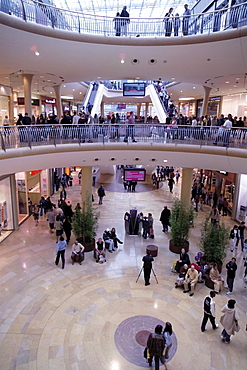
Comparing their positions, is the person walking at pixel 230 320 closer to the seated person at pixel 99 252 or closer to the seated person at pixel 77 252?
the seated person at pixel 99 252

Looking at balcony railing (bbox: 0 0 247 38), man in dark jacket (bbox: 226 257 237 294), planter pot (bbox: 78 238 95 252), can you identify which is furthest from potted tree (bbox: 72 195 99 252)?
balcony railing (bbox: 0 0 247 38)

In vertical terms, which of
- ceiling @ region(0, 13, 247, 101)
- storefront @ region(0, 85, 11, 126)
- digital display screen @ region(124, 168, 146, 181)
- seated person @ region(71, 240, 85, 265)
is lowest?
seated person @ region(71, 240, 85, 265)

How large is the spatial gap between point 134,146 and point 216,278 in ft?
24.5

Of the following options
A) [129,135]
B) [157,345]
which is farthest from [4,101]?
[157,345]

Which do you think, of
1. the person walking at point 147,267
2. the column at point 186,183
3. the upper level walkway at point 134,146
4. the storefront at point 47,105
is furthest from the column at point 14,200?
the storefront at point 47,105

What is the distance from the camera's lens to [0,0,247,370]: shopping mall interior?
740cm

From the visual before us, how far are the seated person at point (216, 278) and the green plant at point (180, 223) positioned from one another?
2364 millimetres

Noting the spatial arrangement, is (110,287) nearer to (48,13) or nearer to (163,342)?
(163,342)

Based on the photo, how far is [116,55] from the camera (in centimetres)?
1215

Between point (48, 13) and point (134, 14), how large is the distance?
1882 cm

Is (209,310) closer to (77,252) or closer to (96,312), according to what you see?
(96,312)

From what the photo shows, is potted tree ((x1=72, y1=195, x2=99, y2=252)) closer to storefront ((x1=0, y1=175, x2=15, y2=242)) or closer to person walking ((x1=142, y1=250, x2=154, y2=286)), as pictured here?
person walking ((x1=142, y1=250, x2=154, y2=286))

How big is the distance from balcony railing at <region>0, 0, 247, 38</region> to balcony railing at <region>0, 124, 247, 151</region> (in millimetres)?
4174

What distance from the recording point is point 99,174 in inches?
1212
